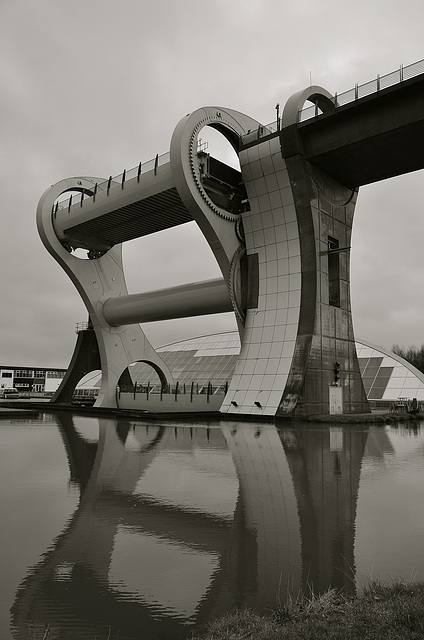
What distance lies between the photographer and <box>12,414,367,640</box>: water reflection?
439 cm

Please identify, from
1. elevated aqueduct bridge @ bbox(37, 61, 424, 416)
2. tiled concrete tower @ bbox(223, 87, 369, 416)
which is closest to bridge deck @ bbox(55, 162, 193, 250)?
elevated aqueduct bridge @ bbox(37, 61, 424, 416)

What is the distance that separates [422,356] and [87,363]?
79.8 meters

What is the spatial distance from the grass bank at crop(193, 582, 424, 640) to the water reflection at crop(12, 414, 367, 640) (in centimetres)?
34

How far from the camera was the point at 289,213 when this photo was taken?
95.5 feet

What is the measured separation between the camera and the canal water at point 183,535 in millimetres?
4473

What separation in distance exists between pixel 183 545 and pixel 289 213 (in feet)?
81.5

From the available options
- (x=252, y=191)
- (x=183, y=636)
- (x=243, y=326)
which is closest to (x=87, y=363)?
(x=243, y=326)

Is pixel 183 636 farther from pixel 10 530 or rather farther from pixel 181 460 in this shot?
pixel 181 460

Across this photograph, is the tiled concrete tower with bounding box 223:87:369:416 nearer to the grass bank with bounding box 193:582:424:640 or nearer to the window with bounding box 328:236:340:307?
the window with bounding box 328:236:340:307

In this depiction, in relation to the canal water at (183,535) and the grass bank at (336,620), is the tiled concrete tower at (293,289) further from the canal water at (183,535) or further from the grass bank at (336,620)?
the grass bank at (336,620)

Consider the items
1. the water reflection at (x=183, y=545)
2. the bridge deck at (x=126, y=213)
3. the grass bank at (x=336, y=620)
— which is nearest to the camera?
the grass bank at (x=336, y=620)

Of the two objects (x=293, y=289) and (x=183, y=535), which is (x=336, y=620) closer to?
(x=183, y=535)

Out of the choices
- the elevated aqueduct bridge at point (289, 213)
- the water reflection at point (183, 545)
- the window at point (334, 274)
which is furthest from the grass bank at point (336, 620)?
the window at point (334, 274)

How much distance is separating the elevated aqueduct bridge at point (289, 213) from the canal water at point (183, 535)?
1523cm
